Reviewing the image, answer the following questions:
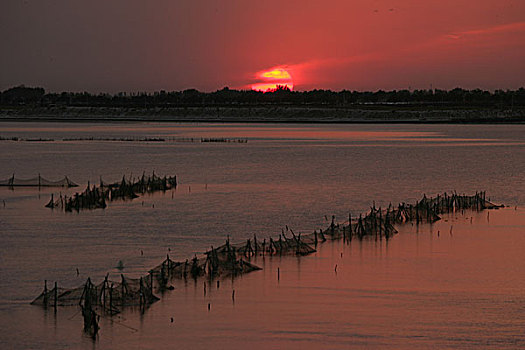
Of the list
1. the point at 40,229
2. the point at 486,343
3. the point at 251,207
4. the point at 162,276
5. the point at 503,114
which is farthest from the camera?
the point at 503,114

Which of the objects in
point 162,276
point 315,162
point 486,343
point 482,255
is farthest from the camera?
point 315,162

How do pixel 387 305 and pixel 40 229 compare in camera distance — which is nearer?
pixel 387 305

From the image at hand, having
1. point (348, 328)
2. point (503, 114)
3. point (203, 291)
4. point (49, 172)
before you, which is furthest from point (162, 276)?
point (503, 114)

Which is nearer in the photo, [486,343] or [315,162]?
[486,343]

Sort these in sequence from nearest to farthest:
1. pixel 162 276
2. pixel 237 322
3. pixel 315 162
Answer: pixel 237 322 → pixel 162 276 → pixel 315 162

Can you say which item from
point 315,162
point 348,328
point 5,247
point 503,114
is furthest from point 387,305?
point 503,114

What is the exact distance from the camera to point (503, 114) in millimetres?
179500

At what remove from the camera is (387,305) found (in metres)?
14.5

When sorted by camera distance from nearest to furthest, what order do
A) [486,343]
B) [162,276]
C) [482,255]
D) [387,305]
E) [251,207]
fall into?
1. [486,343]
2. [387,305]
3. [162,276]
4. [482,255]
5. [251,207]

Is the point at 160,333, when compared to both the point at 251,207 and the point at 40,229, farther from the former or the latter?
the point at 251,207

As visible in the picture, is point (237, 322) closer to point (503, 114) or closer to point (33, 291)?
point (33, 291)

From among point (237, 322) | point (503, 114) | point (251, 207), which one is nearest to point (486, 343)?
point (237, 322)

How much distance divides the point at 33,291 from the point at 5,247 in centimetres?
513

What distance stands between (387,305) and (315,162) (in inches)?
1649
